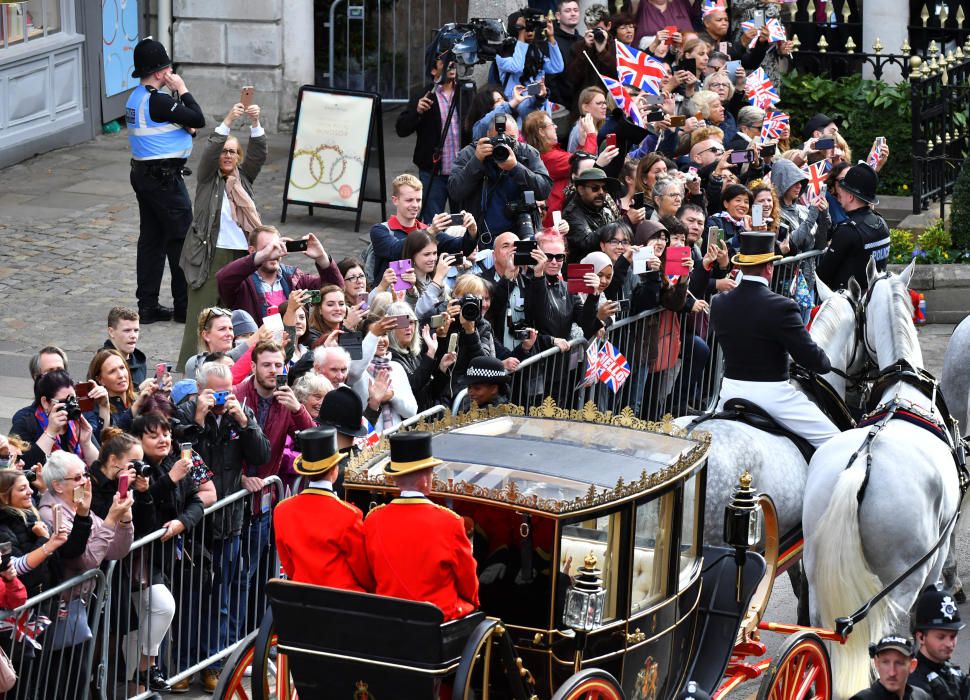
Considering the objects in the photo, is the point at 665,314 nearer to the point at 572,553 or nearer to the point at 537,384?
the point at 537,384

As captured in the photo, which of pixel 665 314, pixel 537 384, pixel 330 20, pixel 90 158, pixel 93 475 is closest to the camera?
pixel 93 475

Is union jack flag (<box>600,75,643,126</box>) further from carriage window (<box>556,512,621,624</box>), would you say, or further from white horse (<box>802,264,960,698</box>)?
carriage window (<box>556,512,621,624</box>)

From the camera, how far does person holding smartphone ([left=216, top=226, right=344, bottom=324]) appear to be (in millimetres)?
11797

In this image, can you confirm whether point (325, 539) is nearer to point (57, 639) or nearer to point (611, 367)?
point (57, 639)

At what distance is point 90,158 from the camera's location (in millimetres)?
19391

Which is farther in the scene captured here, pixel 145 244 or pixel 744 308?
pixel 145 244

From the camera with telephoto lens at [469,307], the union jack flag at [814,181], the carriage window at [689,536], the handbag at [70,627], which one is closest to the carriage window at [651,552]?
the carriage window at [689,536]

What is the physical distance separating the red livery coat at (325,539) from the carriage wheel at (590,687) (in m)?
0.94

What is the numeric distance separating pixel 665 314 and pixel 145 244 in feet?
14.1

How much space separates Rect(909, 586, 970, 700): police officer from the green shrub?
1372 centimetres

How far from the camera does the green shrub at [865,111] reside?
70.7ft

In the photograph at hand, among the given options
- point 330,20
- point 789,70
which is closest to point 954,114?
point 789,70

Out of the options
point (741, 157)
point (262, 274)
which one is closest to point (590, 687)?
point (262, 274)

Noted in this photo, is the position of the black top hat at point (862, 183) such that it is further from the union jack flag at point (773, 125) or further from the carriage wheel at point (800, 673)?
the carriage wheel at point (800, 673)
